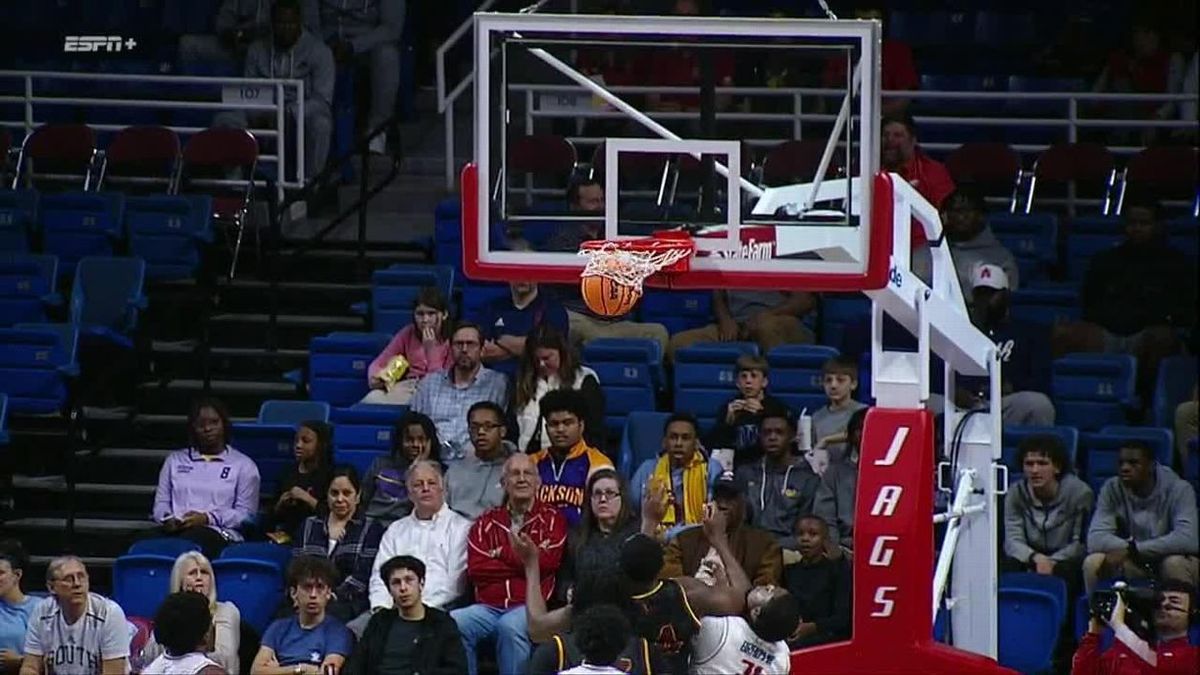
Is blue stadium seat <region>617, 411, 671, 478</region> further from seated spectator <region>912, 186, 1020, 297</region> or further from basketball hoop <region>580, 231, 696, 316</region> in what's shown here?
basketball hoop <region>580, 231, 696, 316</region>

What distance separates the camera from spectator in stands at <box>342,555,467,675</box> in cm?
1079

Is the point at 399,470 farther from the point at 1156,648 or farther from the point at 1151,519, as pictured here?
the point at 1156,648

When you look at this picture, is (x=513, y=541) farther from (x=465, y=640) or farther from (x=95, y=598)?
(x=95, y=598)

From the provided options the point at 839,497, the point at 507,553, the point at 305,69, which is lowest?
the point at 507,553

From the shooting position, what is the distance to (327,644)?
11.1 metres

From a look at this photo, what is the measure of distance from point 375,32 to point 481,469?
5.25m

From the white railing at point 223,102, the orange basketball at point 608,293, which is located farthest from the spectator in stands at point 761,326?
the orange basketball at point 608,293

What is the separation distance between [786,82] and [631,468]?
2.90 m

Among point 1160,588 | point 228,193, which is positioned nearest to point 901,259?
point 1160,588

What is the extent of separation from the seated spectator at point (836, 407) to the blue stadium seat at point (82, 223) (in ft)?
15.5

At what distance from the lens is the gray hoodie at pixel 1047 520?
11664mm

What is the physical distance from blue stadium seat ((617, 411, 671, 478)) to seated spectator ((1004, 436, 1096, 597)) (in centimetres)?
179

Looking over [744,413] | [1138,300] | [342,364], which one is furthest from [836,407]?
[342,364]

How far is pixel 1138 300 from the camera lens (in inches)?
523
